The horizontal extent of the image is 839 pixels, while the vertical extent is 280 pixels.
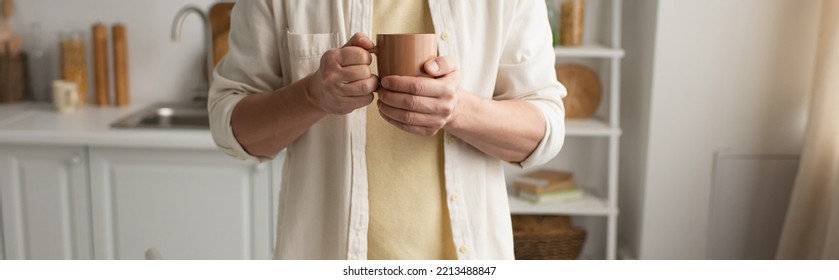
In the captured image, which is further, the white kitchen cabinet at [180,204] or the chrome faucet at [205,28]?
the chrome faucet at [205,28]

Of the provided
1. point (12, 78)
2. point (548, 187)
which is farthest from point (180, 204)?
point (548, 187)

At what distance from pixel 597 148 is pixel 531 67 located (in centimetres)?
167

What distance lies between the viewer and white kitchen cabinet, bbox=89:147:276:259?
7.09ft

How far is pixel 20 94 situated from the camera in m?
2.60

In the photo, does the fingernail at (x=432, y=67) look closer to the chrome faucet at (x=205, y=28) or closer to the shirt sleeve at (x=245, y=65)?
the shirt sleeve at (x=245, y=65)

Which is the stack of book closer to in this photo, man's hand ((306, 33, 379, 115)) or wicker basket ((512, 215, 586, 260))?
wicker basket ((512, 215, 586, 260))

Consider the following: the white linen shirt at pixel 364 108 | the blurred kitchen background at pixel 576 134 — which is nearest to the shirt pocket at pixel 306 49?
the white linen shirt at pixel 364 108

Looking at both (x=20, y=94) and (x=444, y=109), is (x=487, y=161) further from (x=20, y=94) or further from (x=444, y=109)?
(x=20, y=94)

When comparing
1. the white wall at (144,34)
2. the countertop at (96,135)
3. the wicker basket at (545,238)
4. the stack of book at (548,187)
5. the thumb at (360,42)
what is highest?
the thumb at (360,42)

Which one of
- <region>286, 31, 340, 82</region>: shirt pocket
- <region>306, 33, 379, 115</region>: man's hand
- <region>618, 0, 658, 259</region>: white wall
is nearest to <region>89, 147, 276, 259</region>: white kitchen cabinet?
<region>618, 0, 658, 259</region>: white wall

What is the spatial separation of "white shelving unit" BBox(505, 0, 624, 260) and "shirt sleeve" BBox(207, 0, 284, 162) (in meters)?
1.38

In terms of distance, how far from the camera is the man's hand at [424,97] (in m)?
0.88

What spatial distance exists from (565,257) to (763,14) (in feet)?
2.80
